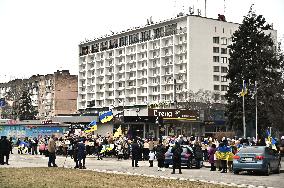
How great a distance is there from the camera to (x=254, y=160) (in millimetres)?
25656

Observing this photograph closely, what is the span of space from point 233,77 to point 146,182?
1917 inches

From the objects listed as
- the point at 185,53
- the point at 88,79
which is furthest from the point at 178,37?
the point at 88,79

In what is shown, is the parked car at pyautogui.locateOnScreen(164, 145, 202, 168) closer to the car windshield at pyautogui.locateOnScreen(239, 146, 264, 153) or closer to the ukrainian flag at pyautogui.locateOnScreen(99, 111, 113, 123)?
the car windshield at pyautogui.locateOnScreen(239, 146, 264, 153)

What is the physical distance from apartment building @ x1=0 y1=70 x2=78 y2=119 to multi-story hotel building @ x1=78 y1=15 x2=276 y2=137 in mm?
7986

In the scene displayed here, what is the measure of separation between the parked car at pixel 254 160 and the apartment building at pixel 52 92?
11900cm

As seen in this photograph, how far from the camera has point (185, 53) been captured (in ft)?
358

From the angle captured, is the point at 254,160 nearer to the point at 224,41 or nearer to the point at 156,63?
the point at 224,41

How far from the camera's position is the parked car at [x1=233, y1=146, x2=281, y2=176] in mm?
25609

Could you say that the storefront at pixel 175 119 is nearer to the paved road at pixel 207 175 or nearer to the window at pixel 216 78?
the paved road at pixel 207 175

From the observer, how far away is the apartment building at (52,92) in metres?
145

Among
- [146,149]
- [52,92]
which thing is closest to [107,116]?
[146,149]

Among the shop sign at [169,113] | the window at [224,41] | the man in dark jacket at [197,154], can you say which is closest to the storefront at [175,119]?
the shop sign at [169,113]

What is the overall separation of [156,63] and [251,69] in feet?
174

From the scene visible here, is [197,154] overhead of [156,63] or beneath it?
beneath
